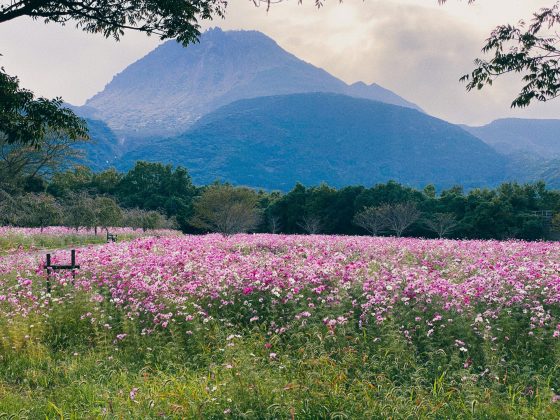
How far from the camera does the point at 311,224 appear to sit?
180 feet

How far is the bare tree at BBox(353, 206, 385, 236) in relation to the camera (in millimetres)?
50469

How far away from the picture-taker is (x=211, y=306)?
9070mm

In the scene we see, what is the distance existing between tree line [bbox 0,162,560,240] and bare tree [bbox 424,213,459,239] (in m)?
0.10

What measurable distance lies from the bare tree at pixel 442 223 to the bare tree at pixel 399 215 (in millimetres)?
1620

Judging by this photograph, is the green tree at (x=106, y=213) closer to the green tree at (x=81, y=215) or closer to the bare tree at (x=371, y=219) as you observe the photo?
the green tree at (x=81, y=215)

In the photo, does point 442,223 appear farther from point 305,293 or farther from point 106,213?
point 305,293

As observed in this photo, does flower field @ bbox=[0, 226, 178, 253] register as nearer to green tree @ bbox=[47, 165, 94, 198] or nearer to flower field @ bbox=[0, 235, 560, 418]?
flower field @ bbox=[0, 235, 560, 418]

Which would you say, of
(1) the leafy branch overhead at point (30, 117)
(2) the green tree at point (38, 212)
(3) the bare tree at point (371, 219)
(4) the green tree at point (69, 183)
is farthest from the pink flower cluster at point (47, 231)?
(3) the bare tree at point (371, 219)

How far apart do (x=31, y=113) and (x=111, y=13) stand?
2.84 meters

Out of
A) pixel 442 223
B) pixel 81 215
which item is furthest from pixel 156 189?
pixel 442 223

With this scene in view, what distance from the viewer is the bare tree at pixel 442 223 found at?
48.9 metres

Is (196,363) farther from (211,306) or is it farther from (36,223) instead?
(36,223)

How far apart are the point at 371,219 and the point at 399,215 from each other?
2.81 meters

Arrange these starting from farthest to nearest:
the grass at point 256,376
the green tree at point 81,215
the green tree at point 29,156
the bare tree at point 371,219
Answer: the bare tree at point 371,219
the green tree at point 29,156
the green tree at point 81,215
the grass at point 256,376
